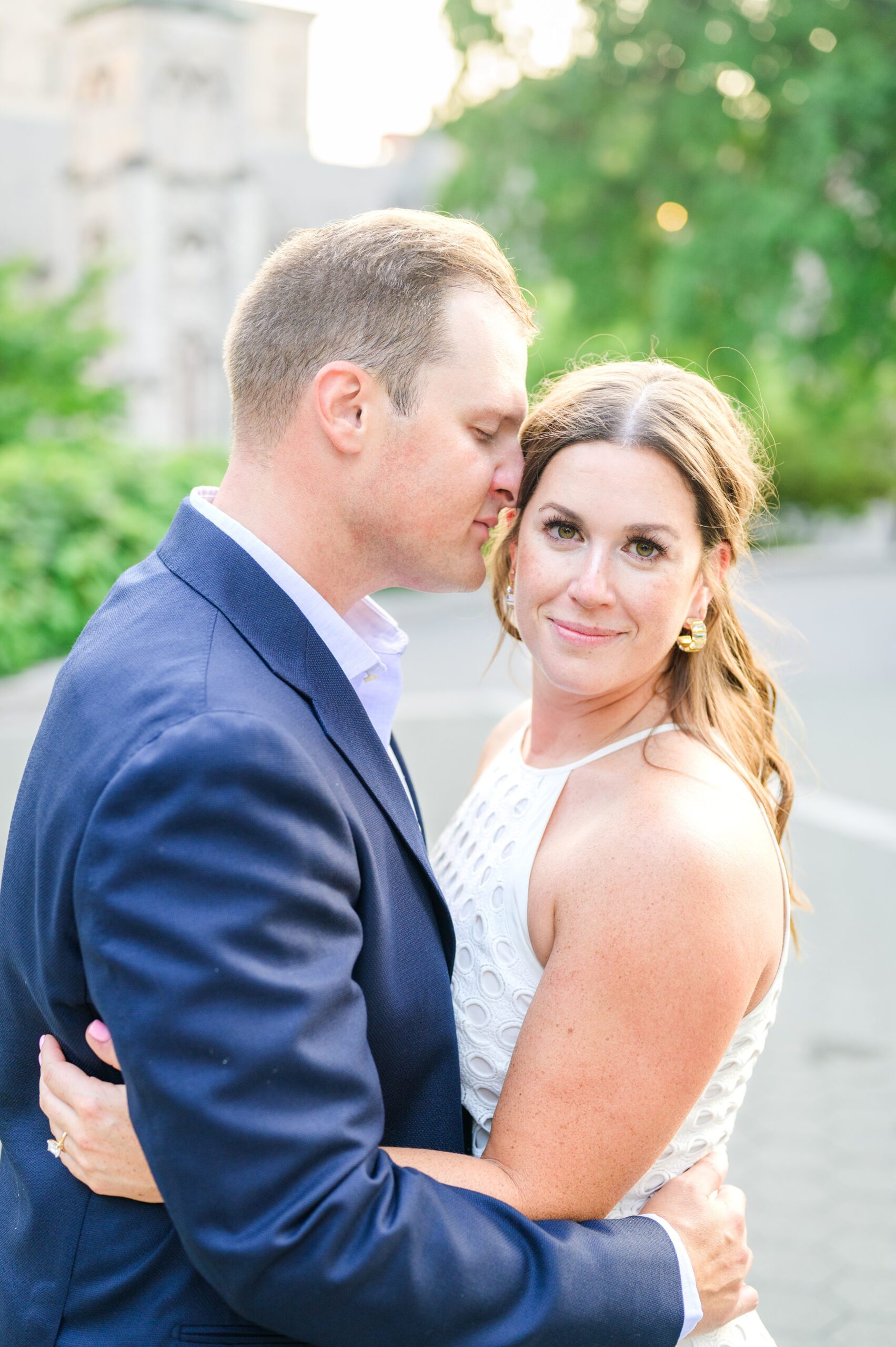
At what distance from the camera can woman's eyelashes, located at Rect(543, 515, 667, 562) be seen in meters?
2.18

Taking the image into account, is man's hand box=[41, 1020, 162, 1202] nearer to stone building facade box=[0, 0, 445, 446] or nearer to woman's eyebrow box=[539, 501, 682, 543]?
woman's eyebrow box=[539, 501, 682, 543]

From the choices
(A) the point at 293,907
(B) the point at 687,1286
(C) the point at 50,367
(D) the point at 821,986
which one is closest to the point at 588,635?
(A) the point at 293,907

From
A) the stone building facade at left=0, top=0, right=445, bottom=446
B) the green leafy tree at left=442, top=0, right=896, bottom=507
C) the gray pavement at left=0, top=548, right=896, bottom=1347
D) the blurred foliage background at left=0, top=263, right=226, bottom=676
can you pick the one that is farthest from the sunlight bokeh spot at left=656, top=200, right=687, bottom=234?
the stone building facade at left=0, top=0, right=445, bottom=446

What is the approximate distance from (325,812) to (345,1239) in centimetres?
49

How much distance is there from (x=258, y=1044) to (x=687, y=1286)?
2.67 ft

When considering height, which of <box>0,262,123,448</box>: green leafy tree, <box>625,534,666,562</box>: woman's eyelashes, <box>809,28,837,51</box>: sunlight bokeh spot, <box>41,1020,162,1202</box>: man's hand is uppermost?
<box>809,28,837,51</box>: sunlight bokeh spot

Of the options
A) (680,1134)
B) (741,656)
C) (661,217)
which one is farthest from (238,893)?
(661,217)

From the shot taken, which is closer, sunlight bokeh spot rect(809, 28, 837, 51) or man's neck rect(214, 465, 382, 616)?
man's neck rect(214, 465, 382, 616)

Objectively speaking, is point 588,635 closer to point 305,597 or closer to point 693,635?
point 693,635

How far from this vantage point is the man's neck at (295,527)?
6.27ft

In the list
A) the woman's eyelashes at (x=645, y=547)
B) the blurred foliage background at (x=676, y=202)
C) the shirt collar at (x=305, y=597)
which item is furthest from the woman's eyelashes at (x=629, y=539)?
the blurred foliage background at (x=676, y=202)

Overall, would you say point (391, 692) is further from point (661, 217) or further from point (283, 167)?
point (283, 167)

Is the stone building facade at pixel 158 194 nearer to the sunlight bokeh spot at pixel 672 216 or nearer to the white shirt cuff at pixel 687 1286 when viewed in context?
the sunlight bokeh spot at pixel 672 216

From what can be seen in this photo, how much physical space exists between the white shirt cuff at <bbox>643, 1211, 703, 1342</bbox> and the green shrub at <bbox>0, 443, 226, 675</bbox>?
923 centimetres
